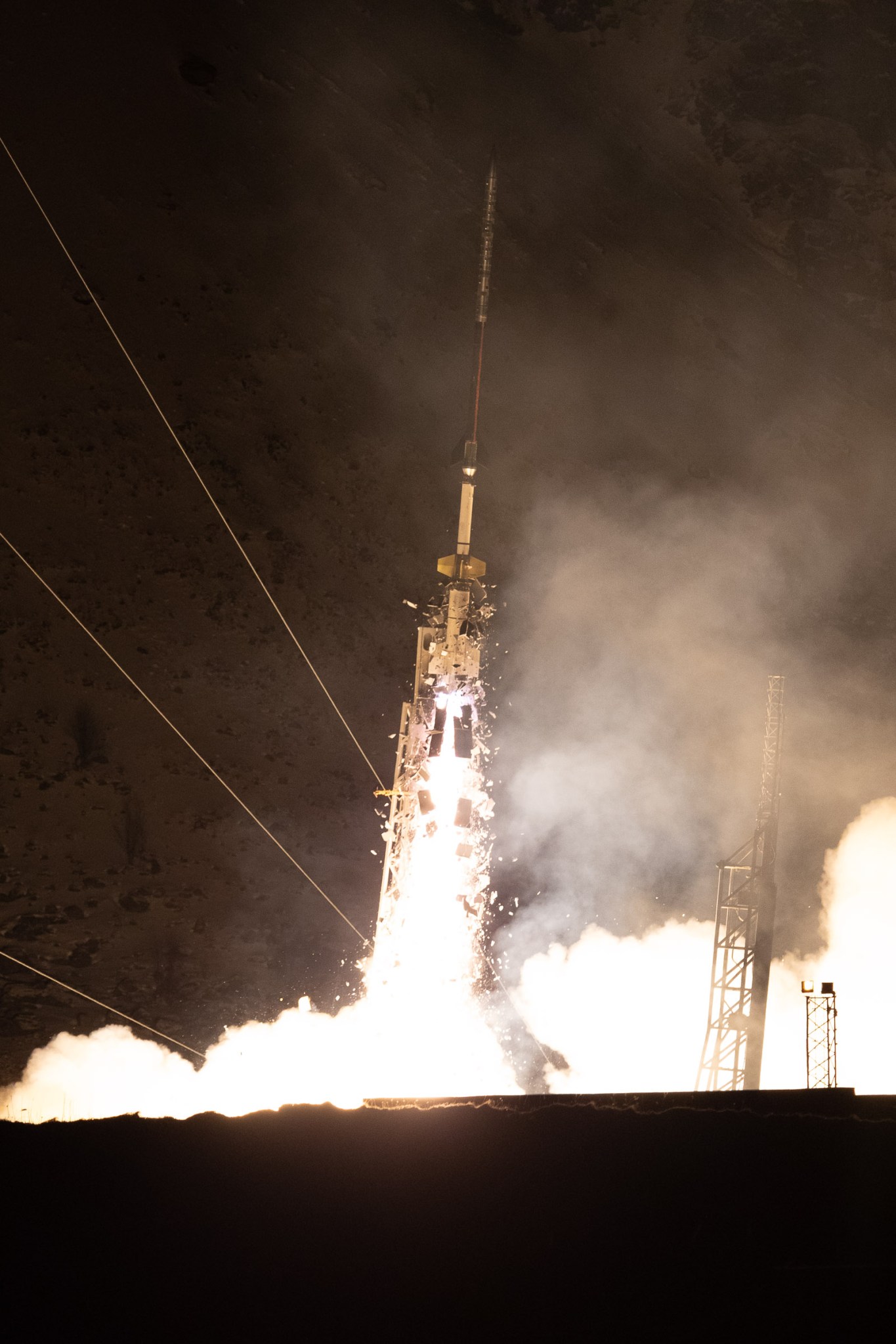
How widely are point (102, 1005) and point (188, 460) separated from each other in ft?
40.5

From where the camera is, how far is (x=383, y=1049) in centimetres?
1555

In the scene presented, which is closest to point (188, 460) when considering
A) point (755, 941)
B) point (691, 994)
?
point (691, 994)

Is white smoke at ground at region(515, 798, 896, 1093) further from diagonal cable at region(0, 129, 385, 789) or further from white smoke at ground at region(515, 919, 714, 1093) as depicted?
diagonal cable at region(0, 129, 385, 789)

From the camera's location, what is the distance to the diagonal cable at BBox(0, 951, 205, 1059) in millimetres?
20094

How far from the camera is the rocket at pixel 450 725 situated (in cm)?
1467

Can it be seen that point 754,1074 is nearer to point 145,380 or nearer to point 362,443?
point 362,443

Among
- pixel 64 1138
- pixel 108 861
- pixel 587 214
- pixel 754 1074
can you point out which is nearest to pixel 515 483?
pixel 587 214

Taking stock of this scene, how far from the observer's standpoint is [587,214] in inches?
1215

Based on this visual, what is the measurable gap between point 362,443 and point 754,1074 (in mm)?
18218

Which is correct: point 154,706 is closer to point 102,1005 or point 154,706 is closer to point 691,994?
point 102,1005

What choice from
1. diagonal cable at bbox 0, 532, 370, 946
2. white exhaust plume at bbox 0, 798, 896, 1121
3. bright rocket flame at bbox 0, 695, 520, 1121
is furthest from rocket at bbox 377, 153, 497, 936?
diagonal cable at bbox 0, 532, 370, 946

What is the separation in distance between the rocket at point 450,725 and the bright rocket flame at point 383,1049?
0.04 metres

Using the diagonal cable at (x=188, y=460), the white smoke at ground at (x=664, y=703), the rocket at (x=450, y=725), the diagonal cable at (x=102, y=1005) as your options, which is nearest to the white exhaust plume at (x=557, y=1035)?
the diagonal cable at (x=102, y=1005)

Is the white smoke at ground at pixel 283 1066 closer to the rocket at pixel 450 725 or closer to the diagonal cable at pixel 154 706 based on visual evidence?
the rocket at pixel 450 725
